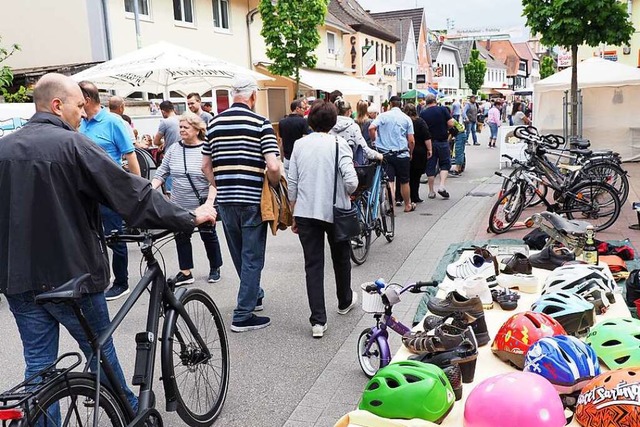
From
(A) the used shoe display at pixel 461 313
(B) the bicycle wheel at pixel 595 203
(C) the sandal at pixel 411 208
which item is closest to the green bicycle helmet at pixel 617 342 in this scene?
(A) the used shoe display at pixel 461 313

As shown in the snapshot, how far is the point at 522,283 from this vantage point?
4113mm

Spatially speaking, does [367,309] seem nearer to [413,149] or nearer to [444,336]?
[444,336]

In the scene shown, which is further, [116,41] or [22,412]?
[116,41]

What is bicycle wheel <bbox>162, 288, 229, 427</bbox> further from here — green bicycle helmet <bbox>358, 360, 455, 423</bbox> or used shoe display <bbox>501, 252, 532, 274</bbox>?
used shoe display <bbox>501, 252, 532, 274</bbox>

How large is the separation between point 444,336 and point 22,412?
1.91 m

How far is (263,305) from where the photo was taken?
597 centimetres

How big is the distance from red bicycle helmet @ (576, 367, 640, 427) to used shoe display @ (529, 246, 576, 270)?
2195 mm

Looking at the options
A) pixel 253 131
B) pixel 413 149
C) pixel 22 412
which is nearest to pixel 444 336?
pixel 22 412

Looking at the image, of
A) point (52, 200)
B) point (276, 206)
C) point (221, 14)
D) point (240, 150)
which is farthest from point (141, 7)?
point (52, 200)

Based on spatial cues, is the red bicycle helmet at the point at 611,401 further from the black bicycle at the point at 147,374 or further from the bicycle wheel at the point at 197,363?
the bicycle wheel at the point at 197,363

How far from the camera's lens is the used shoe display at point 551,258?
4586 millimetres

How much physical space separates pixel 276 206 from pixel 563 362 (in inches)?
112

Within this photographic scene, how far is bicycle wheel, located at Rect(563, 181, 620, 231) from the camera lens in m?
8.04

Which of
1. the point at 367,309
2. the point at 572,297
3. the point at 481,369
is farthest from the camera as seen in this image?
Answer: the point at 367,309
